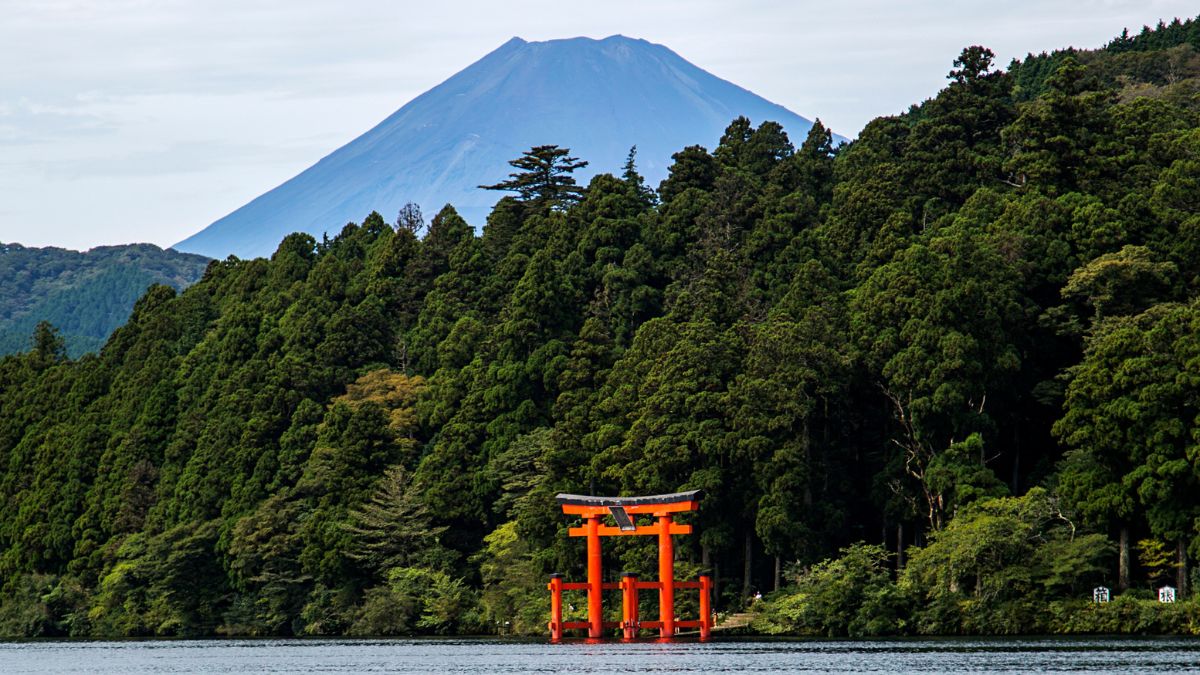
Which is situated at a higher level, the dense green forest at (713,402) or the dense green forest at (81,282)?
the dense green forest at (81,282)

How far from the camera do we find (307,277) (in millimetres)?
78000

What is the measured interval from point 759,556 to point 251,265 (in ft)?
117

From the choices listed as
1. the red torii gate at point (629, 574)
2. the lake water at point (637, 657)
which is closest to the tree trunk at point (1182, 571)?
the lake water at point (637, 657)

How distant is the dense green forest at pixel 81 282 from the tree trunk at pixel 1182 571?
129841 millimetres

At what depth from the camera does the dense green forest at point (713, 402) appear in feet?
148

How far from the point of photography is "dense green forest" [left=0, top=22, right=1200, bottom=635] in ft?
148

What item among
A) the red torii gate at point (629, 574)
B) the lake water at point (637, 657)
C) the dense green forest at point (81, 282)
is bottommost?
the lake water at point (637, 657)

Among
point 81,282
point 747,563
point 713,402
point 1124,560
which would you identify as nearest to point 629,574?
point 747,563

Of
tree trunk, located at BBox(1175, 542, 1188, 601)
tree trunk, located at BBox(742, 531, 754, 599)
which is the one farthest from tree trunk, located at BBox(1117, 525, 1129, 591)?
tree trunk, located at BBox(742, 531, 754, 599)

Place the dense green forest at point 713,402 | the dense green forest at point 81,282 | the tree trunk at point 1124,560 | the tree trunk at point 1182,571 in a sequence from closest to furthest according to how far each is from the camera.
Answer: the tree trunk at point 1182,571 < the tree trunk at point 1124,560 < the dense green forest at point 713,402 < the dense green forest at point 81,282

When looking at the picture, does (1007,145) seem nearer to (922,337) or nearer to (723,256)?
(723,256)

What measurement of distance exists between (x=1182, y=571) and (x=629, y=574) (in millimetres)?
14334

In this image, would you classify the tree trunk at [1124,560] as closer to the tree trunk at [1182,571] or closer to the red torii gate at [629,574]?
the tree trunk at [1182,571]

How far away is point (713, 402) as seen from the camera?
173ft
